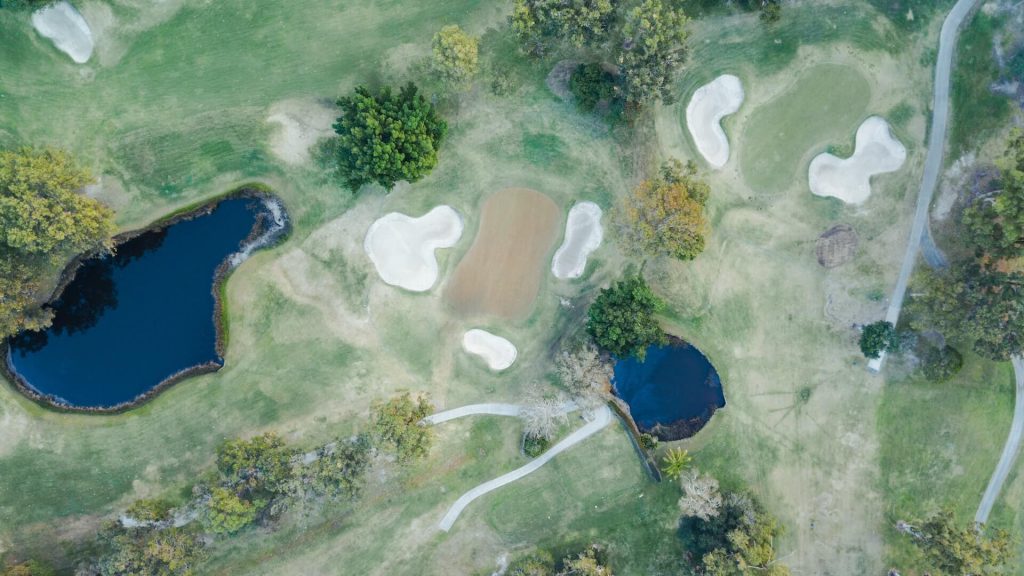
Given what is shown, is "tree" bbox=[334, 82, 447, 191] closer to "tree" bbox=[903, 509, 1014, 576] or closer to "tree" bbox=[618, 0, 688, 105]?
"tree" bbox=[618, 0, 688, 105]

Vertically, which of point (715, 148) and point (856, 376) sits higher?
point (715, 148)

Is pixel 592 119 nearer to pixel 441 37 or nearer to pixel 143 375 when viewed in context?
pixel 441 37

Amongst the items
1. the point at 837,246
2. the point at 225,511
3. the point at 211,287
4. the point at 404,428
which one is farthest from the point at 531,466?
the point at 837,246

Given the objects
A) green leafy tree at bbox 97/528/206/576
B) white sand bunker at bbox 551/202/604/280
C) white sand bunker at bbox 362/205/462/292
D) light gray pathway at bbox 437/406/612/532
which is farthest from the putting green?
green leafy tree at bbox 97/528/206/576

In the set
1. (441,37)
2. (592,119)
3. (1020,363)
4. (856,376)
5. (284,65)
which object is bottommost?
(1020,363)

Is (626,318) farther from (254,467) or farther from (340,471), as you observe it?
(254,467)

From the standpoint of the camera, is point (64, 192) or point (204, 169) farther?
point (204, 169)

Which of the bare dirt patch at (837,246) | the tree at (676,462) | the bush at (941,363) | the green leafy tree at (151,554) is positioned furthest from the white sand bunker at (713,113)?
the green leafy tree at (151,554)

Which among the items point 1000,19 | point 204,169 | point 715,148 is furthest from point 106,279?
point 1000,19
